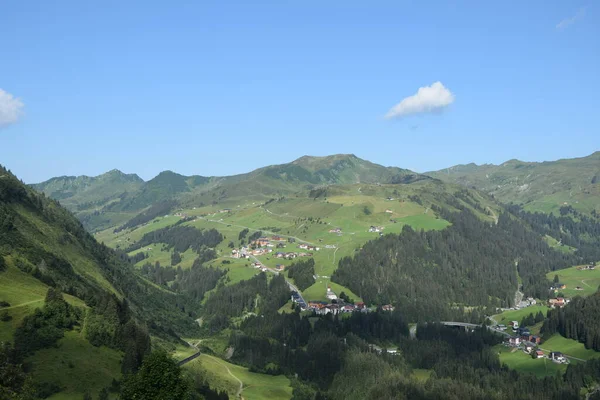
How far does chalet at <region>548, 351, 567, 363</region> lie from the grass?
153m

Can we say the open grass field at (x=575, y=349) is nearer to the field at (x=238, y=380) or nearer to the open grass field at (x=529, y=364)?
the open grass field at (x=529, y=364)

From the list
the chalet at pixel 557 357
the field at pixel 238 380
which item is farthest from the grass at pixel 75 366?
the chalet at pixel 557 357

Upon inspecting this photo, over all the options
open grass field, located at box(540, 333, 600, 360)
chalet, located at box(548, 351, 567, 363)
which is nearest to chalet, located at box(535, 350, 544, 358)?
chalet, located at box(548, 351, 567, 363)

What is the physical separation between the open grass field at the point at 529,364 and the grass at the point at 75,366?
460 ft

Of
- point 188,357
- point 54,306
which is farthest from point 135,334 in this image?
point 188,357

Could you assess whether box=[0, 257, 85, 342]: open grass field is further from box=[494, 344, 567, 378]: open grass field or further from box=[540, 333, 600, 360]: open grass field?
box=[540, 333, 600, 360]: open grass field

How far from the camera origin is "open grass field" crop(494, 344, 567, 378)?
570ft

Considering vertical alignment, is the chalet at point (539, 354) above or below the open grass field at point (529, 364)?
above

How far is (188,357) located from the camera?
14812 centimetres

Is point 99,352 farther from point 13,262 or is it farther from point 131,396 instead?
point 13,262

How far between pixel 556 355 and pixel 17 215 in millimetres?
202140

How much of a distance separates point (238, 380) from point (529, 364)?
10684 centimetres

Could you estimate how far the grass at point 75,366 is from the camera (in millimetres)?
88250

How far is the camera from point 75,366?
3696 inches
